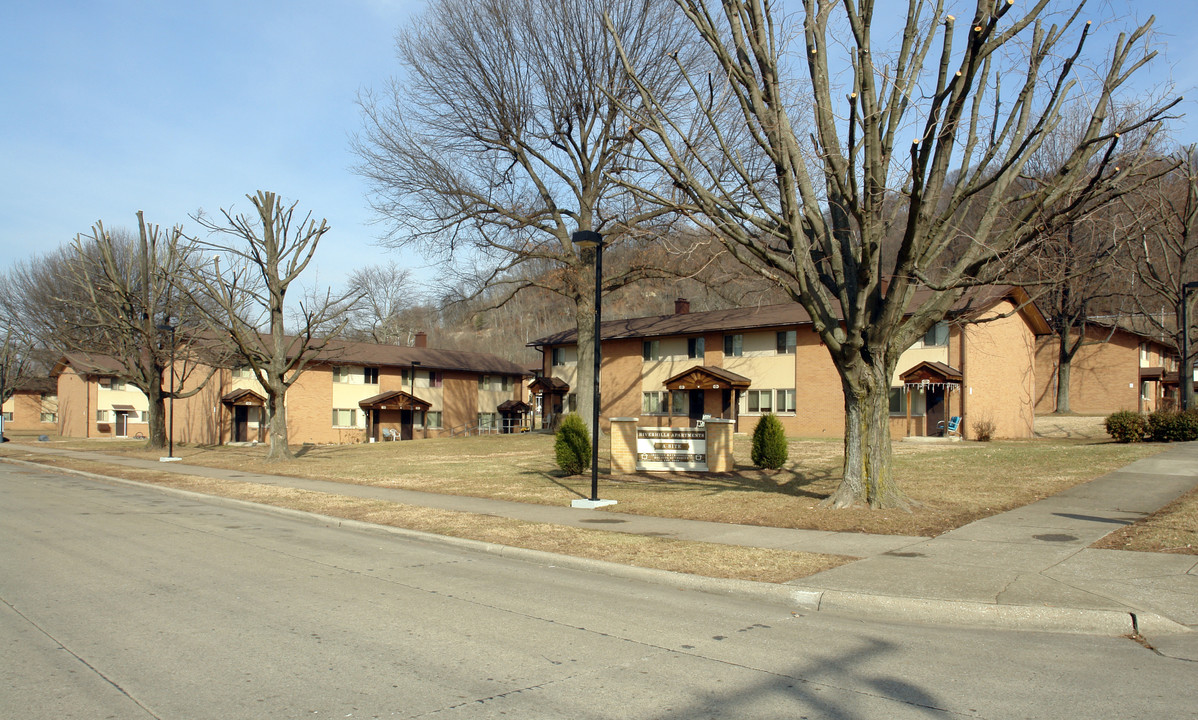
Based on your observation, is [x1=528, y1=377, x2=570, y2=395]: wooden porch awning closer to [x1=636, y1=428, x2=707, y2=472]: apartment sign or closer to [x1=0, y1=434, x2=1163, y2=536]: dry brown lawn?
[x1=0, y1=434, x2=1163, y2=536]: dry brown lawn

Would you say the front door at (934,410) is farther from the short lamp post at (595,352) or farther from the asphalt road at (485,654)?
the asphalt road at (485,654)

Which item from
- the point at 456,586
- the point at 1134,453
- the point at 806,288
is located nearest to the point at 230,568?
the point at 456,586

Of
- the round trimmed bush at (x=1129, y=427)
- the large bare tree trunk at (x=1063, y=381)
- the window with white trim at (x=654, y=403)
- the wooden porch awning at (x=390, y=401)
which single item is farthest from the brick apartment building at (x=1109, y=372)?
the wooden porch awning at (x=390, y=401)

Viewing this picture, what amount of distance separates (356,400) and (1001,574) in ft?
153

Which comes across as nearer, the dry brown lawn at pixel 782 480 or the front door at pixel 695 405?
the dry brown lawn at pixel 782 480

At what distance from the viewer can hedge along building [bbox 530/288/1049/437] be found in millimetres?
34312

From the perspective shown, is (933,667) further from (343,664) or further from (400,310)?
(400,310)

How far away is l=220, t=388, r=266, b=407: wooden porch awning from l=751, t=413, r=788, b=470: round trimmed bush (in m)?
35.9

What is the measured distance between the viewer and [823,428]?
123 ft

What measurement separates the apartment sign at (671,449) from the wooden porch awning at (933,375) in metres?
17.2

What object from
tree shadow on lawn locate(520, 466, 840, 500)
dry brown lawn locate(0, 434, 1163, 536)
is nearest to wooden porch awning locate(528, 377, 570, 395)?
dry brown lawn locate(0, 434, 1163, 536)

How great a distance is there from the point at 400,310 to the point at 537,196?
55.8 meters

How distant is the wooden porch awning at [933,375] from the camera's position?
33094mm

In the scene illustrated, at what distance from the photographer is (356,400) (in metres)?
50.5
